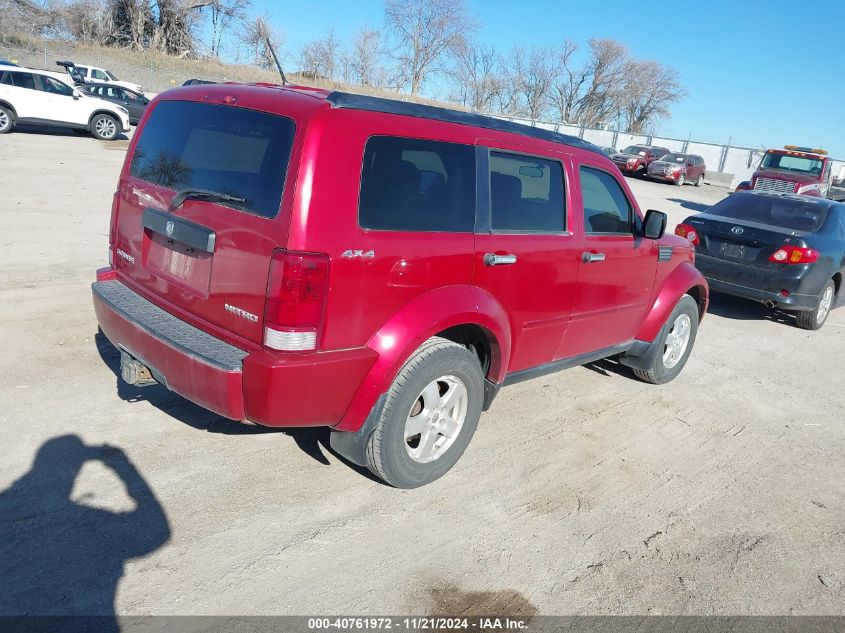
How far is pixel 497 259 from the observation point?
147 inches

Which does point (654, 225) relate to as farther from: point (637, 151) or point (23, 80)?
point (637, 151)

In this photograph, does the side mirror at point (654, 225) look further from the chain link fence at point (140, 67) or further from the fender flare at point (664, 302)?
the chain link fence at point (140, 67)

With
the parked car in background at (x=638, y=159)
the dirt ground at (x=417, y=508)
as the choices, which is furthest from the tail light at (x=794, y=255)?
the parked car in background at (x=638, y=159)

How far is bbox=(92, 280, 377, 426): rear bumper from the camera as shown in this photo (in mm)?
2988

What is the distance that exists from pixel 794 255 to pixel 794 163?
16332 mm

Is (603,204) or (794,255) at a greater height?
(603,204)

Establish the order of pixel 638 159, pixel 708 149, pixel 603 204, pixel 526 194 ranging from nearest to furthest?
1. pixel 526 194
2. pixel 603 204
3. pixel 638 159
4. pixel 708 149

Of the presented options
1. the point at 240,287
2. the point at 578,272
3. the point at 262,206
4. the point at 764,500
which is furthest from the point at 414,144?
the point at 764,500

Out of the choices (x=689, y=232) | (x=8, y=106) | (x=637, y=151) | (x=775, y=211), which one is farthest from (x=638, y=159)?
(x=8, y=106)

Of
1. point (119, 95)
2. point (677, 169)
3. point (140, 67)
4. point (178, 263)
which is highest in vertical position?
point (140, 67)

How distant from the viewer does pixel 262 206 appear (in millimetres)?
3037

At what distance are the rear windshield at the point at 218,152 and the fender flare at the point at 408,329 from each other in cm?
81

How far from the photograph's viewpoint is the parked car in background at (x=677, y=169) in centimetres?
3197

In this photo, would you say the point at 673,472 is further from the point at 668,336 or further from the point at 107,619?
the point at 107,619
